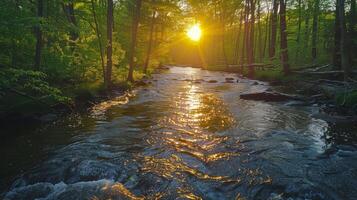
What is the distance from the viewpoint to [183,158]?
7.53 meters

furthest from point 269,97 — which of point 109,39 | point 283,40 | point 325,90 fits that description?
point 109,39

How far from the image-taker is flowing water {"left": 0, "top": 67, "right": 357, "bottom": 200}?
19.0 feet

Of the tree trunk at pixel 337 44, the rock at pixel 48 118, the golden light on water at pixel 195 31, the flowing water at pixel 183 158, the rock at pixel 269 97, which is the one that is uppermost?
the golden light on water at pixel 195 31

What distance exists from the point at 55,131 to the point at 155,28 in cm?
2797

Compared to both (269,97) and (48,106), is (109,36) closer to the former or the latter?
(48,106)

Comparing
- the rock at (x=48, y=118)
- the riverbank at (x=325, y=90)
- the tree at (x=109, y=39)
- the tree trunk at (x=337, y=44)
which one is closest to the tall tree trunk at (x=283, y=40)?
the riverbank at (x=325, y=90)

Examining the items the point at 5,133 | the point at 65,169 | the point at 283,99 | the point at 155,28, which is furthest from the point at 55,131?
the point at 155,28

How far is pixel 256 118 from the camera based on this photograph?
39.8ft

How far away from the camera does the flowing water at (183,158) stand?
580 cm

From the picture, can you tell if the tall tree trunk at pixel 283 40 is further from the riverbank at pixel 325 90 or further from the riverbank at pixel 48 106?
the riverbank at pixel 48 106

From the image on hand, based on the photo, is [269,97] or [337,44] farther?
[337,44]

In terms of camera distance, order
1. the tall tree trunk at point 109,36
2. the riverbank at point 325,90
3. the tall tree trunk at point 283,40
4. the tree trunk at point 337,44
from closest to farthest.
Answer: the riverbank at point 325,90 → the tree trunk at point 337,44 → the tall tree trunk at point 109,36 → the tall tree trunk at point 283,40

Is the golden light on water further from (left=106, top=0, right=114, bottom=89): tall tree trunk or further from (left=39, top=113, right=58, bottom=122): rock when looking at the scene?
(left=39, top=113, right=58, bottom=122): rock

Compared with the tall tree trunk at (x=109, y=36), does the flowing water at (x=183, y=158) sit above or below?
below
